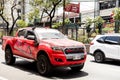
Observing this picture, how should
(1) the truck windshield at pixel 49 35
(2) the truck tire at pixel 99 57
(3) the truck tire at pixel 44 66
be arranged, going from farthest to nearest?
(2) the truck tire at pixel 99 57 < (1) the truck windshield at pixel 49 35 < (3) the truck tire at pixel 44 66

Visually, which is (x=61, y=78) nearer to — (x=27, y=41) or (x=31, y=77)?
(x=31, y=77)

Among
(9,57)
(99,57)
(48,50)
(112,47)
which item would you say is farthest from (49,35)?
(99,57)

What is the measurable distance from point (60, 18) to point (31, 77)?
58.2 m

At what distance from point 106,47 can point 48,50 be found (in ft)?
17.4

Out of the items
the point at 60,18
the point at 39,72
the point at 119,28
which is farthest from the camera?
the point at 60,18

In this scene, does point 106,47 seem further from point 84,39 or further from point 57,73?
point 84,39

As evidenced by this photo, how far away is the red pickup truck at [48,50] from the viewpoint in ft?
38.6

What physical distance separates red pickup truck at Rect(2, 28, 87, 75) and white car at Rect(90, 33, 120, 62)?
11.1ft

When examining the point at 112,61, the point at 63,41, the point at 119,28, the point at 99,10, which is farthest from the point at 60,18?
the point at 63,41

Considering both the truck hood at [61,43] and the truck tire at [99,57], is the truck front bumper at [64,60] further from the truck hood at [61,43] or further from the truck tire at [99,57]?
the truck tire at [99,57]

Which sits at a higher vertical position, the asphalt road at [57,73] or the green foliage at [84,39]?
the green foliage at [84,39]

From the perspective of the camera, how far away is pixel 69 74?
41.1ft

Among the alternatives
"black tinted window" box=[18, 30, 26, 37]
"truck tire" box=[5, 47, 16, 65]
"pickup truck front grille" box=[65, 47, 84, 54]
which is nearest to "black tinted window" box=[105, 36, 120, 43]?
"pickup truck front grille" box=[65, 47, 84, 54]

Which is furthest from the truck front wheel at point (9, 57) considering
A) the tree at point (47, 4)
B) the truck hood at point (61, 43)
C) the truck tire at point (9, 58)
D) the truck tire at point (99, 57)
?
the tree at point (47, 4)
